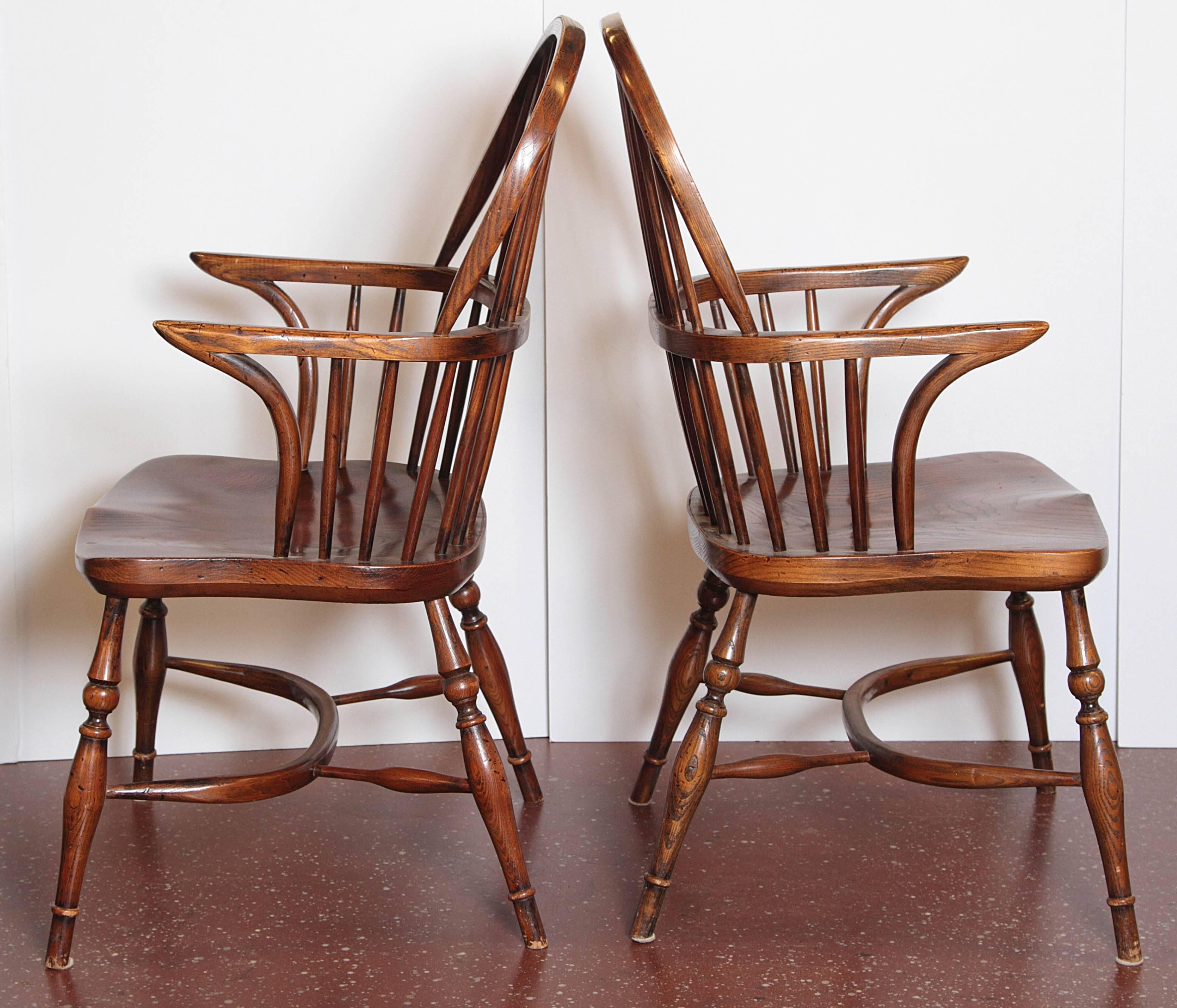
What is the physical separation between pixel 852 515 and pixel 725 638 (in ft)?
0.76

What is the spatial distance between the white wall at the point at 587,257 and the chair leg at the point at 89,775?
2.14ft

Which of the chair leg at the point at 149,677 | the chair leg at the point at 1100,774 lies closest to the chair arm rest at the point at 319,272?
the chair leg at the point at 149,677

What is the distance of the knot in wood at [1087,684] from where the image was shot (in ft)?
4.84

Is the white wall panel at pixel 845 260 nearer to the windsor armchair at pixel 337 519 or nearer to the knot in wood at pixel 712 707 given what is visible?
the windsor armchair at pixel 337 519

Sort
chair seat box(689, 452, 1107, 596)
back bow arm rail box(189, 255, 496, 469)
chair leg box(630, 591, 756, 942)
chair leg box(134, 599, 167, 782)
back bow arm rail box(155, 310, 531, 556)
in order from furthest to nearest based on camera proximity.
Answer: chair leg box(134, 599, 167, 782)
back bow arm rail box(189, 255, 496, 469)
chair leg box(630, 591, 756, 942)
chair seat box(689, 452, 1107, 596)
back bow arm rail box(155, 310, 531, 556)

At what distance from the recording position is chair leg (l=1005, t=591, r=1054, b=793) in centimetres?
191

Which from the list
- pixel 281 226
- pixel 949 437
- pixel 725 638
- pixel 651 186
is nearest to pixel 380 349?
pixel 651 186

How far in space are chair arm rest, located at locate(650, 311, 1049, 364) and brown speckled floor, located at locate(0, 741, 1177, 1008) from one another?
737 mm

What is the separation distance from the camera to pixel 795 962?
4.90ft

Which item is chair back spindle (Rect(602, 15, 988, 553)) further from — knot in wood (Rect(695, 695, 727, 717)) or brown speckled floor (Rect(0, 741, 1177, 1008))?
brown speckled floor (Rect(0, 741, 1177, 1008))

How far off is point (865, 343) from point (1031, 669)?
32.8 inches

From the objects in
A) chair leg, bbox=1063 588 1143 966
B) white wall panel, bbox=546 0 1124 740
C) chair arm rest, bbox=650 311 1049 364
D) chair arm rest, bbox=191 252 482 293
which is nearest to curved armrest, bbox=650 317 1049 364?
chair arm rest, bbox=650 311 1049 364

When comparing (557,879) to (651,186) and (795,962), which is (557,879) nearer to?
(795,962)

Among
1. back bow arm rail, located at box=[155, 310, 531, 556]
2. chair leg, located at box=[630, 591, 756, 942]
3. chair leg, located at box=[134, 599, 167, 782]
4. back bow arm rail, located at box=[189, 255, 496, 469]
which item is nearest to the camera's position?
back bow arm rail, located at box=[155, 310, 531, 556]
